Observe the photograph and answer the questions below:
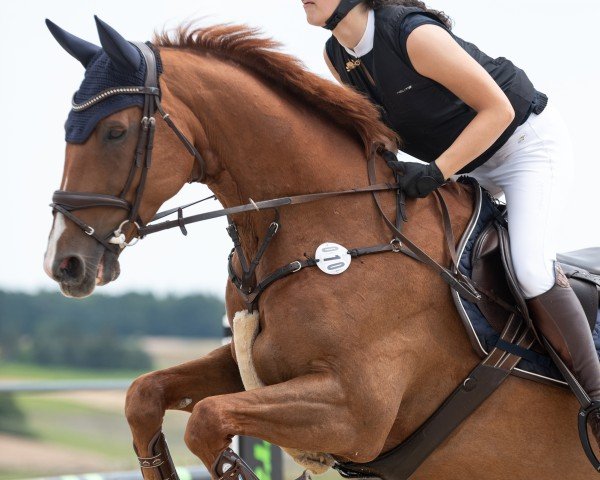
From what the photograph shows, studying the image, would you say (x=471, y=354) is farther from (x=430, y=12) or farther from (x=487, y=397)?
(x=430, y=12)

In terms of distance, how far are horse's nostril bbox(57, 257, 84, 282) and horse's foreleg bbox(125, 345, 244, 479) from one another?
72 cm

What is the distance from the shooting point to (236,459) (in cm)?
330

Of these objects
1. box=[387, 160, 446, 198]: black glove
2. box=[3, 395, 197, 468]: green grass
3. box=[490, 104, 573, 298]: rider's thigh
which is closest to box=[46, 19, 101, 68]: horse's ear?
box=[387, 160, 446, 198]: black glove

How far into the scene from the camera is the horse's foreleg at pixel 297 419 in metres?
3.24

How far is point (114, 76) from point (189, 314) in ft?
42.8

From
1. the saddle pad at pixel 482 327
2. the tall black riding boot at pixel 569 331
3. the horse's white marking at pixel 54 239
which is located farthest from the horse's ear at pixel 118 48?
the tall black riding boot at pixel 569 331

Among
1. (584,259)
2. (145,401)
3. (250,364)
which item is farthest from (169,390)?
(584,259)

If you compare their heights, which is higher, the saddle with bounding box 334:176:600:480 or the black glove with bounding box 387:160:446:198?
the black glove with bounding box 387:160:446:198

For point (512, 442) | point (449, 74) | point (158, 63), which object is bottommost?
point (512, 442)

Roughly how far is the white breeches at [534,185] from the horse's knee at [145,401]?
5.00ft

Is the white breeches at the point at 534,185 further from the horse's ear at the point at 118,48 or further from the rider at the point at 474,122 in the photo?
the horse's ear at the point at 118,48

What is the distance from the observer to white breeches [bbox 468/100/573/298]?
371 cm

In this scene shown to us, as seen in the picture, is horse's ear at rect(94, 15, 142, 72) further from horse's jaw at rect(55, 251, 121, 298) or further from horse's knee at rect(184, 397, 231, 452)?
horse's knee at rect(184, 397, 231, 452)


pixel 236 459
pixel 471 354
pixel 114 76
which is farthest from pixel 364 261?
pixel 114 76
